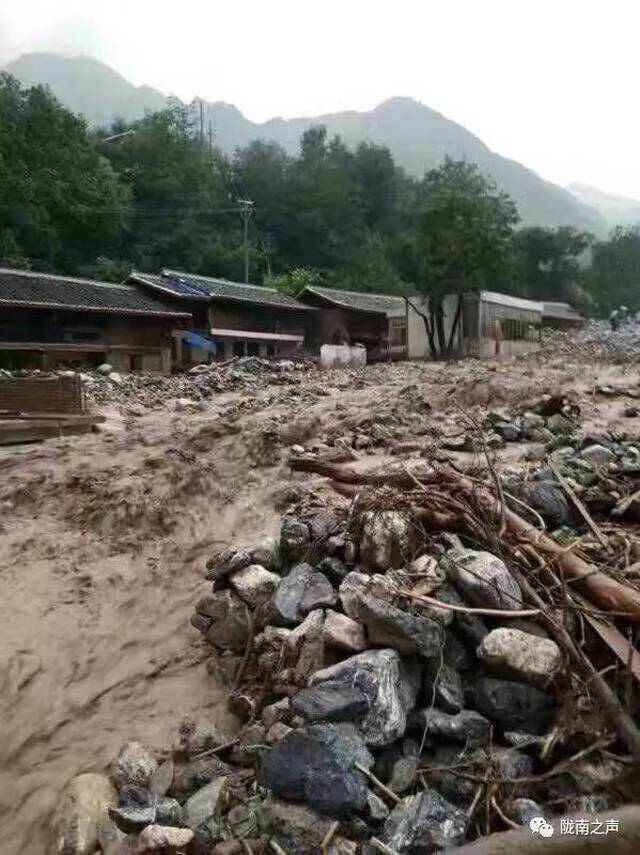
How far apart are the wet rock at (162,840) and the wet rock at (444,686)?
1113 mm

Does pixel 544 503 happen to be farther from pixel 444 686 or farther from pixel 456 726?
pixel 456 726

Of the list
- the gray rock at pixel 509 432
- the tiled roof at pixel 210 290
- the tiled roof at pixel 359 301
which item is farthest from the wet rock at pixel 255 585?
the tiled roof at pixel 359 301

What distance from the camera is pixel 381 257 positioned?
3419 centimetres

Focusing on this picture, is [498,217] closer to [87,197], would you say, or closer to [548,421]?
[87,197]

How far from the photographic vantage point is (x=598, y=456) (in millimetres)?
5344

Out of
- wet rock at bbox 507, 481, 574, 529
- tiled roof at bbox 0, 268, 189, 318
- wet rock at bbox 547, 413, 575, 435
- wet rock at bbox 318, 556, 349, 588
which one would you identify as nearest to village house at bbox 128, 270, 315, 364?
tiled roof at bbox 0, 268, 189, 318

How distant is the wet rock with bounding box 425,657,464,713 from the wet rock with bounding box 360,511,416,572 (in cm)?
68

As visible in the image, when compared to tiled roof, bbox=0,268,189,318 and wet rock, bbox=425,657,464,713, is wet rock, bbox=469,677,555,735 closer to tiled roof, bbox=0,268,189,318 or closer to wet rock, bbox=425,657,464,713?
wet rock, bbox=425,657,464,713

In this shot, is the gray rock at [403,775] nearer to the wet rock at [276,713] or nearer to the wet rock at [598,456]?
the wet rock at [276,713]

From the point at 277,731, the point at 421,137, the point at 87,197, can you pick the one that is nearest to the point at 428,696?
the point at 277,731

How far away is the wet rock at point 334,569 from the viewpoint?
12.1 feet

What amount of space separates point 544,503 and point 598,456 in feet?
4.55

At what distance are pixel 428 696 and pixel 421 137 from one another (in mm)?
134242

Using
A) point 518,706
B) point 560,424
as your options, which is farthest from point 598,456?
point 518,706
